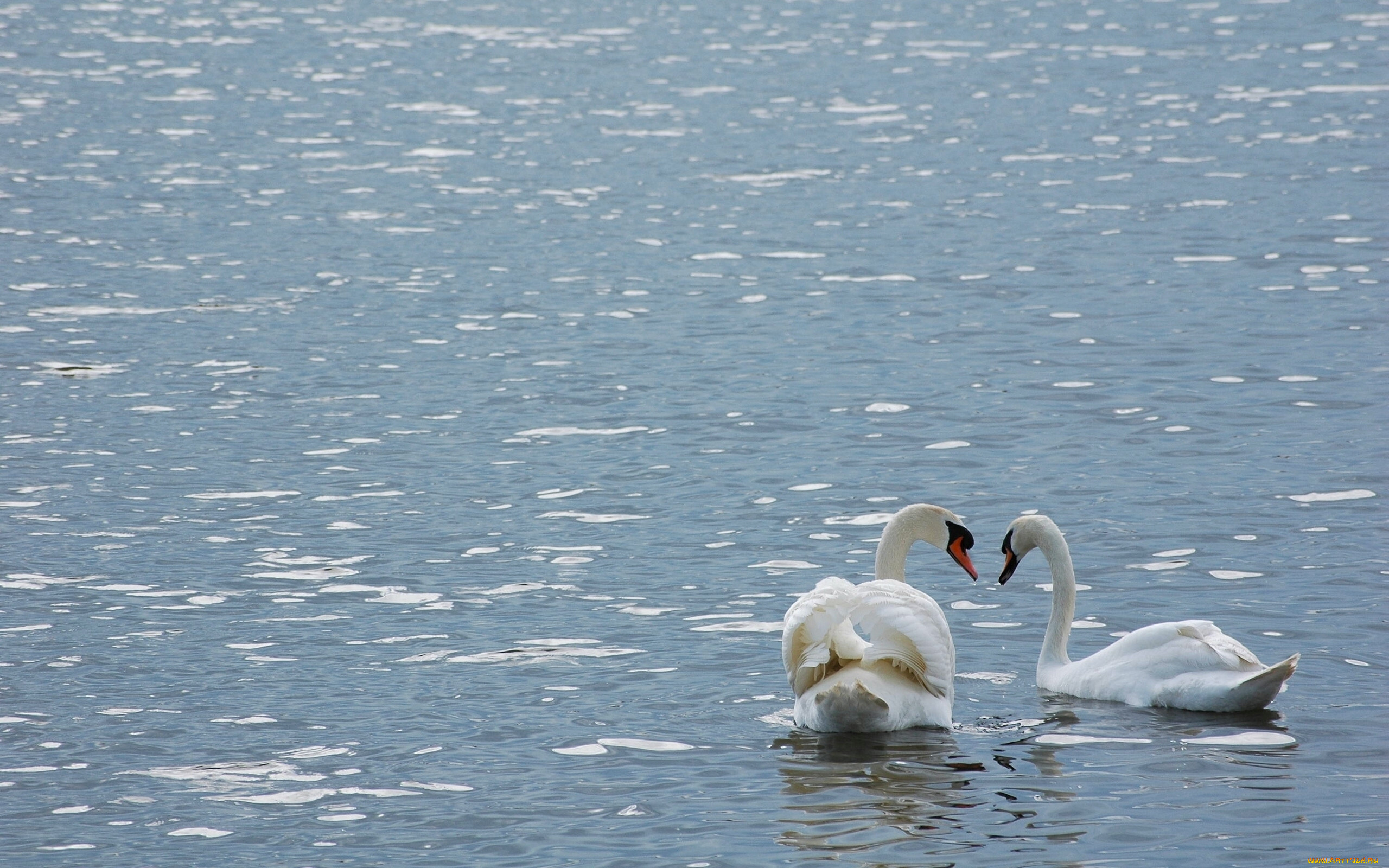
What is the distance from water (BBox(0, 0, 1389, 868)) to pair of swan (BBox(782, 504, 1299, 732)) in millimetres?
179

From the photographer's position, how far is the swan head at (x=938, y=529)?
12281mm

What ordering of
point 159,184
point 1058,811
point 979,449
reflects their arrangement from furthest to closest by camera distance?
point 159,184 < point 979,449 < point 1058,811

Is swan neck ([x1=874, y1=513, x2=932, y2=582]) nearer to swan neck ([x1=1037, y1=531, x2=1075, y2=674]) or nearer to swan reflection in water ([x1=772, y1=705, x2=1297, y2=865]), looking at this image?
swan neck ([x1=1037, y1=531, x2=1075, y2=674])

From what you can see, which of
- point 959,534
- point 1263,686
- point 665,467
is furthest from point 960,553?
point 665,467

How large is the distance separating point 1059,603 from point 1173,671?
1041mm

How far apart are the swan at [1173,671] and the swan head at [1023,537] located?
30.5 inches

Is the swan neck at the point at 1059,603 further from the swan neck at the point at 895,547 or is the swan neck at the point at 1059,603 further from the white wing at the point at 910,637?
the white wing at the point at 910,637

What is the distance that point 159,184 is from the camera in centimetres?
3431

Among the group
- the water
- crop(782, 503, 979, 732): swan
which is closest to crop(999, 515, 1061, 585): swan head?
the water

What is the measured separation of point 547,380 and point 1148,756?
11363 mm

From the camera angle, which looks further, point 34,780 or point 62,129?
point 62,129

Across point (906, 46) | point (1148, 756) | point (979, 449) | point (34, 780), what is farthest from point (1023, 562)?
point (906, 46)

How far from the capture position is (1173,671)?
1138 centimetres

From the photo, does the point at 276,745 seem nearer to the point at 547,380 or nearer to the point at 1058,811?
the point at 1058,811
